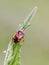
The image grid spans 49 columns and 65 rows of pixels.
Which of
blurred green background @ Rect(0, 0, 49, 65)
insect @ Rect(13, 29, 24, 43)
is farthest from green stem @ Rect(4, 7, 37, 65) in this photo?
blurred green background @ Rect(0, 0, 49, 65)

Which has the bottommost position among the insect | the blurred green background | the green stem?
the green stem

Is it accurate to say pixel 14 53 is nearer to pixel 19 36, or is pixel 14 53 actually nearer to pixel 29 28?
pixel 19 36

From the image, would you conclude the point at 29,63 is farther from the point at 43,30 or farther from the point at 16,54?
the point at 16,54

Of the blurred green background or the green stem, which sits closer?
the green stem

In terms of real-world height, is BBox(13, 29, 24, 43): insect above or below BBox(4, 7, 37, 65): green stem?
above

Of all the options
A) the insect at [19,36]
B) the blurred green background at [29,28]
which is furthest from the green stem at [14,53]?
the blurred green background at [29,28]

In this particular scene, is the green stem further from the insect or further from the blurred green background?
the blurred green background

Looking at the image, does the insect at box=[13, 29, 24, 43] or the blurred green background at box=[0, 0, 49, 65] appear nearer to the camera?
the insect at box=[13, 29, 24, 43]

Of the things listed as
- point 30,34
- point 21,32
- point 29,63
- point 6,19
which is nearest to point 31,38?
point 30,34

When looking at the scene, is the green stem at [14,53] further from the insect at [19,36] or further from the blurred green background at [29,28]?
the blurred green background at [29,28]

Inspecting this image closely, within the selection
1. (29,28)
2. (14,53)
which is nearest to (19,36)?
(14,53)
